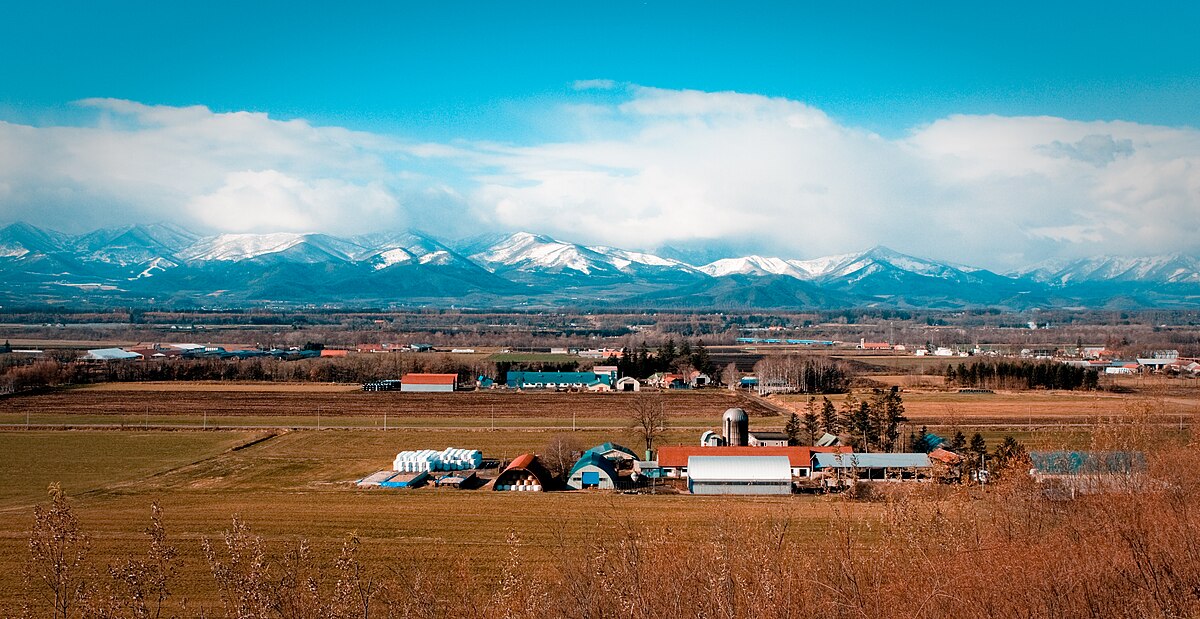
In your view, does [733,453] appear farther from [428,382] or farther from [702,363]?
[702,363]

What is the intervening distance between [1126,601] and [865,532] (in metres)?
8.58

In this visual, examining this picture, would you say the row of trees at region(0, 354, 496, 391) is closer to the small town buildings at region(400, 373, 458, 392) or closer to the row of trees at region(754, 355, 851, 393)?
the small town buildings at region(400, 373, 458, 392)

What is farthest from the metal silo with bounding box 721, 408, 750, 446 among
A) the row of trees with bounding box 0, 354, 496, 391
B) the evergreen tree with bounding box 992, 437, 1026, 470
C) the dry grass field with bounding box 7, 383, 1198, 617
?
the row of trees with bounding box 0, 354, 496, 391

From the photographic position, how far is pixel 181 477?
2755cm

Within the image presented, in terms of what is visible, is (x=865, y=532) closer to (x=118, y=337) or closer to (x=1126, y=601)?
(x=1126, y=601)

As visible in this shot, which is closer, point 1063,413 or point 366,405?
point 1063,413

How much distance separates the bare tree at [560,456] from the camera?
94.1 ft

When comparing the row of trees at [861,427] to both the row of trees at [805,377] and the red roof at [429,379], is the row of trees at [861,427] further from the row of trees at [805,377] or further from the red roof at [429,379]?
the red roof at [429,379]

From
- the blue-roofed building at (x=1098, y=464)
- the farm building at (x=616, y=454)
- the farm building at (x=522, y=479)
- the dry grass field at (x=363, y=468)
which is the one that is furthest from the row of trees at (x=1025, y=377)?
the farm building at (x=522, y=479)

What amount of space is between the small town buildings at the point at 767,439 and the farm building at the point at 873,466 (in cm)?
366

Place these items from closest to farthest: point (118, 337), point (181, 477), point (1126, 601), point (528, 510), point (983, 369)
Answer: point (1126, 601), point (528, 510), point (181, 477), point (983, 369), point (118, 337)

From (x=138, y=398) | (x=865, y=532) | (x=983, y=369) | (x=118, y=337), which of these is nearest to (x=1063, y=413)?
(x=983, y=369)

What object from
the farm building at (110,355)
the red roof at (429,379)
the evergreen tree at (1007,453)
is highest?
the farm building at (110,355)

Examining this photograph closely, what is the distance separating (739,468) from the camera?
27.3 metres
